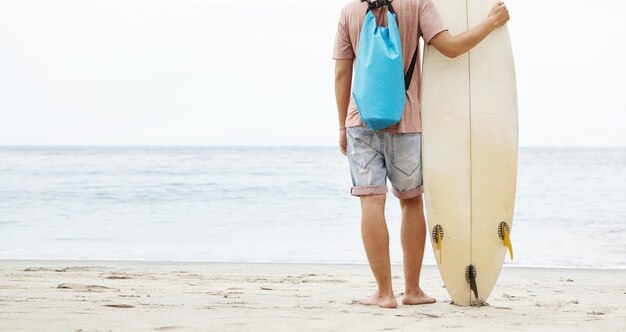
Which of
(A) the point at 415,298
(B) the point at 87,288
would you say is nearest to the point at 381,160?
(A) the point at 415,298

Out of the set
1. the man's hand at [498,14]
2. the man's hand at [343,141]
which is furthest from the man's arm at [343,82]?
the man's hand at [498,14]

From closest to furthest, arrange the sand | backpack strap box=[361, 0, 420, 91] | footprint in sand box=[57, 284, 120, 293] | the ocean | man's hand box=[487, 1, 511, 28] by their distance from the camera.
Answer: the sand < backpack strap box=[361, 0, 420, 91] < man's hand box=[487, 1, 511, 28] < footprint in sand box=[57, 284, 120, 293] < the ocean

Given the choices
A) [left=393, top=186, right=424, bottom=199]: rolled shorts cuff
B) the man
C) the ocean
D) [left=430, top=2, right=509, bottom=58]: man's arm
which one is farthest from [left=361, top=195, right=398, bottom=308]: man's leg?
the ocean

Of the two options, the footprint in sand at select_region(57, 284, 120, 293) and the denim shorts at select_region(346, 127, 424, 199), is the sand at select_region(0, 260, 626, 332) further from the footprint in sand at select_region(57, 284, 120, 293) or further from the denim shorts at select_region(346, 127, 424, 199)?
the denim shorts at select_region(346, 127, 424, 199)

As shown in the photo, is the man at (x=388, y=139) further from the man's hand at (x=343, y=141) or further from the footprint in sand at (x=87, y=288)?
the footprint in sand at (x=87, y=288)

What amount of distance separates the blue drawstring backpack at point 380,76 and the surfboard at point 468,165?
0.30 metres

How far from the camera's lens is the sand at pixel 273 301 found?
3.03 meters

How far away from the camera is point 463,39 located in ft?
11.3

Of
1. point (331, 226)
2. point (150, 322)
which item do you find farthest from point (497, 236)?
point (331, 226)

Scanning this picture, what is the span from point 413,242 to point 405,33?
0.89m

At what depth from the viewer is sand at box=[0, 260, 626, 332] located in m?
3.03

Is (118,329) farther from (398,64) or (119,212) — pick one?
(119,212)

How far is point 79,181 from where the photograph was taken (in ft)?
64.0

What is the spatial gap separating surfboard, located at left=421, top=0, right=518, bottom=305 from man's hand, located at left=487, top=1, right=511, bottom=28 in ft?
0.25
